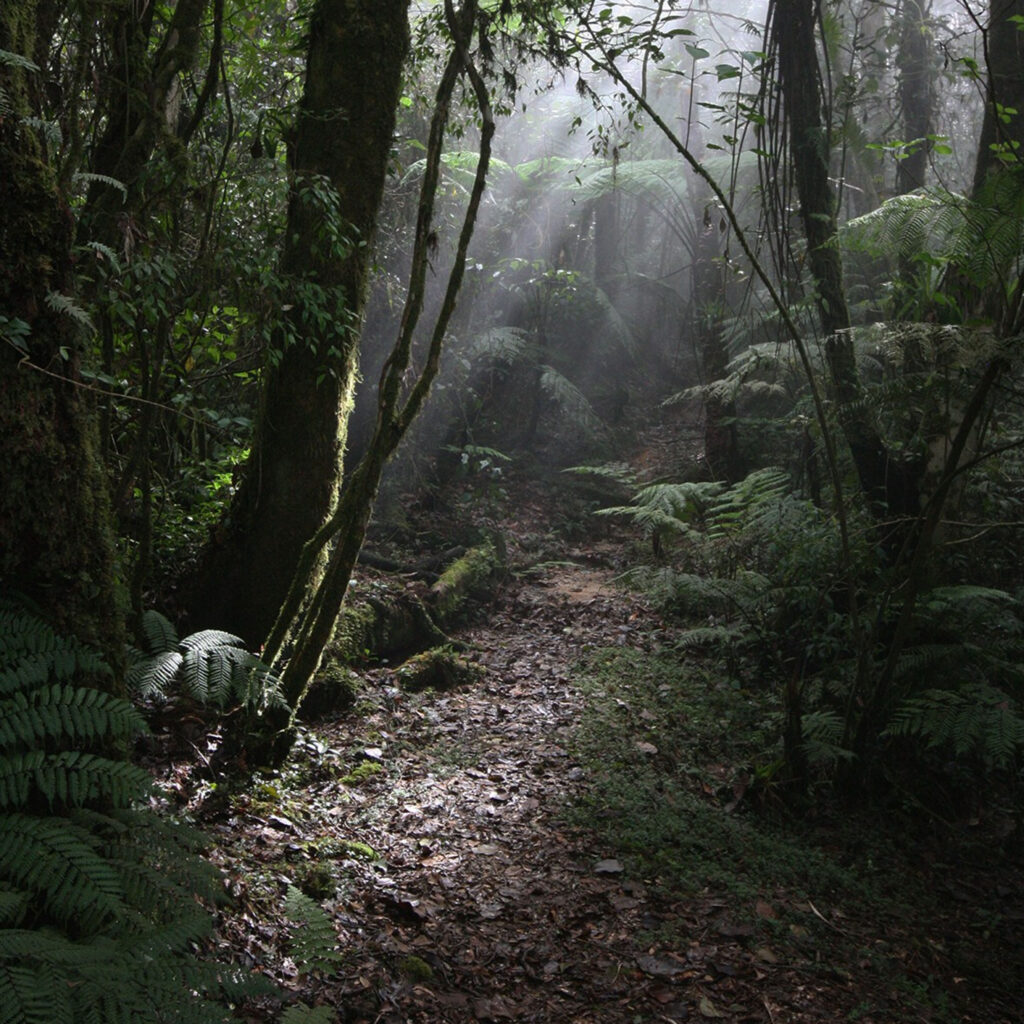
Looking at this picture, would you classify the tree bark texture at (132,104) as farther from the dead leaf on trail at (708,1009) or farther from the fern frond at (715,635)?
the fern frond at (715,635)

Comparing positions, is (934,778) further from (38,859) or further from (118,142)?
(118,142)

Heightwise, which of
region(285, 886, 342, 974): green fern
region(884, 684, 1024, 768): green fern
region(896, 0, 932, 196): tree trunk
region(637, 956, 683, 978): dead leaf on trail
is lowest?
region(637, 956, 683, 978): dead leaf on trail

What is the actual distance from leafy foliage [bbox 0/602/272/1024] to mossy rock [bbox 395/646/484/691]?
3185 millimetres

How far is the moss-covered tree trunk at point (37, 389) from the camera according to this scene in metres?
2.28

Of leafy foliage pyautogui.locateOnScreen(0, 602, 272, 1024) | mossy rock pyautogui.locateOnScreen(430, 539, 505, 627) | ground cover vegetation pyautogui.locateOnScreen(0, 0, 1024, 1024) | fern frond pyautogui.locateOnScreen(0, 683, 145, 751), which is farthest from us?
mossy rock pyautogui.locateOnScreen(430, 539, 505, 627)

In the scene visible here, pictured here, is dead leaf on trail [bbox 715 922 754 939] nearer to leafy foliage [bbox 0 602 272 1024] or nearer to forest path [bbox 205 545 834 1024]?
forest path [bbox 205 545 834 1024]

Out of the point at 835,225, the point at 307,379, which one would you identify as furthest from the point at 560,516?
the point at 307,379

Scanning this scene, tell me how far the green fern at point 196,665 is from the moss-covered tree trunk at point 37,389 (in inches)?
27.6

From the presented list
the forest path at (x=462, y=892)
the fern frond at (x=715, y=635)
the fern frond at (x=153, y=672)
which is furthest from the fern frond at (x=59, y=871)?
the fern frond at (x=715, y=635)

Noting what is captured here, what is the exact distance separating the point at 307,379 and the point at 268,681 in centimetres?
175

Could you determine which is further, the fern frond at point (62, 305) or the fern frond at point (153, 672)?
the fern frond at point (153, 672)

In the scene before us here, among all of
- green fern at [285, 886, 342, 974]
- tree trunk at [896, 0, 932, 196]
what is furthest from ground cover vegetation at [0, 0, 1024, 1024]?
tree trunk at [896, 0, 932, 196]

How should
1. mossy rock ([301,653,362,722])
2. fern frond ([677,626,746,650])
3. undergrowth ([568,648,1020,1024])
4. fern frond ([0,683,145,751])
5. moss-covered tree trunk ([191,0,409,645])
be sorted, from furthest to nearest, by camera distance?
1. fern frond ([677,626,746,650])
2. mossy rock ([301,653,362,722])
3. moss-covered tree trunk ([191,0,409,645])
4. undergrowth ([568,648,1020,1024])
5. fern frond ([0,683,145,751])

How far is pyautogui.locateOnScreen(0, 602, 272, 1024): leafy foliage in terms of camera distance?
177cm
